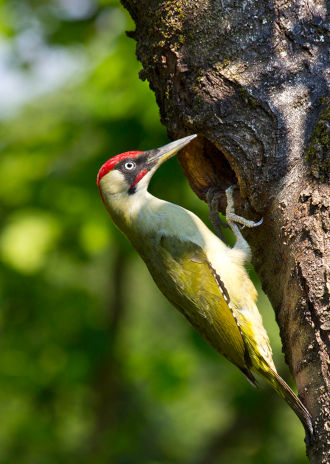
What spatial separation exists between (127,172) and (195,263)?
86cm

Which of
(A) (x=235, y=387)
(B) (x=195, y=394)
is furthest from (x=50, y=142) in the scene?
(B) (x=195, y=394)

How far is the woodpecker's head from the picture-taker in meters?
4.27

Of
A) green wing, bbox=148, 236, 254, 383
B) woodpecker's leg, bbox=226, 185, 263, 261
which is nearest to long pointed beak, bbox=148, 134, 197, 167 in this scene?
woodpecker's leg, bbox=226, 185, 263, 261

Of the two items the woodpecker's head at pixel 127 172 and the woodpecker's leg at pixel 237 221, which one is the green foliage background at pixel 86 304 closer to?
the woodpecker's head at pixel 127 172

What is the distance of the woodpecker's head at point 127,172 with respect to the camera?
4.27 metres

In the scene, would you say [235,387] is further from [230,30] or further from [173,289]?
[230,30]

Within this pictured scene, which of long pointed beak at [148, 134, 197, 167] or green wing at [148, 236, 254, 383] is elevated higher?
long pointed beak at [148, 134, 197, 167]

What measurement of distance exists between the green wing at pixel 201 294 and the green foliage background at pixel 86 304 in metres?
1.29

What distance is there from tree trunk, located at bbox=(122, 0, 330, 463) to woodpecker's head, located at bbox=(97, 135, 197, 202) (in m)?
0.92

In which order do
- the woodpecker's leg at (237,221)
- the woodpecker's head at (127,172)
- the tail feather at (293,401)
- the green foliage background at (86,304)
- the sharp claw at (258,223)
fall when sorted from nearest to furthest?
the tail feather at (293,401), the sharp claw at (258,223), the woodpecker's leg at (237,221), the woodpecker's head at (127,172), the green foliage background at (86,304)

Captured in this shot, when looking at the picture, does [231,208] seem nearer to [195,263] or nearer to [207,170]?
[207,170]

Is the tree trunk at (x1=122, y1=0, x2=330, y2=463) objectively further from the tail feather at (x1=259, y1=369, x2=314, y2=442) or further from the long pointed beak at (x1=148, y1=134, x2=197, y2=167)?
the long pointed beak at (x1=148, y1=134, x2=197, y2=167)

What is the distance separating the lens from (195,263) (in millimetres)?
3988

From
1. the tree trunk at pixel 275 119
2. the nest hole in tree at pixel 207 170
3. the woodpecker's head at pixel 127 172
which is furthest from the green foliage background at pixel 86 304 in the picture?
the tree trunk at pixel 275 119
